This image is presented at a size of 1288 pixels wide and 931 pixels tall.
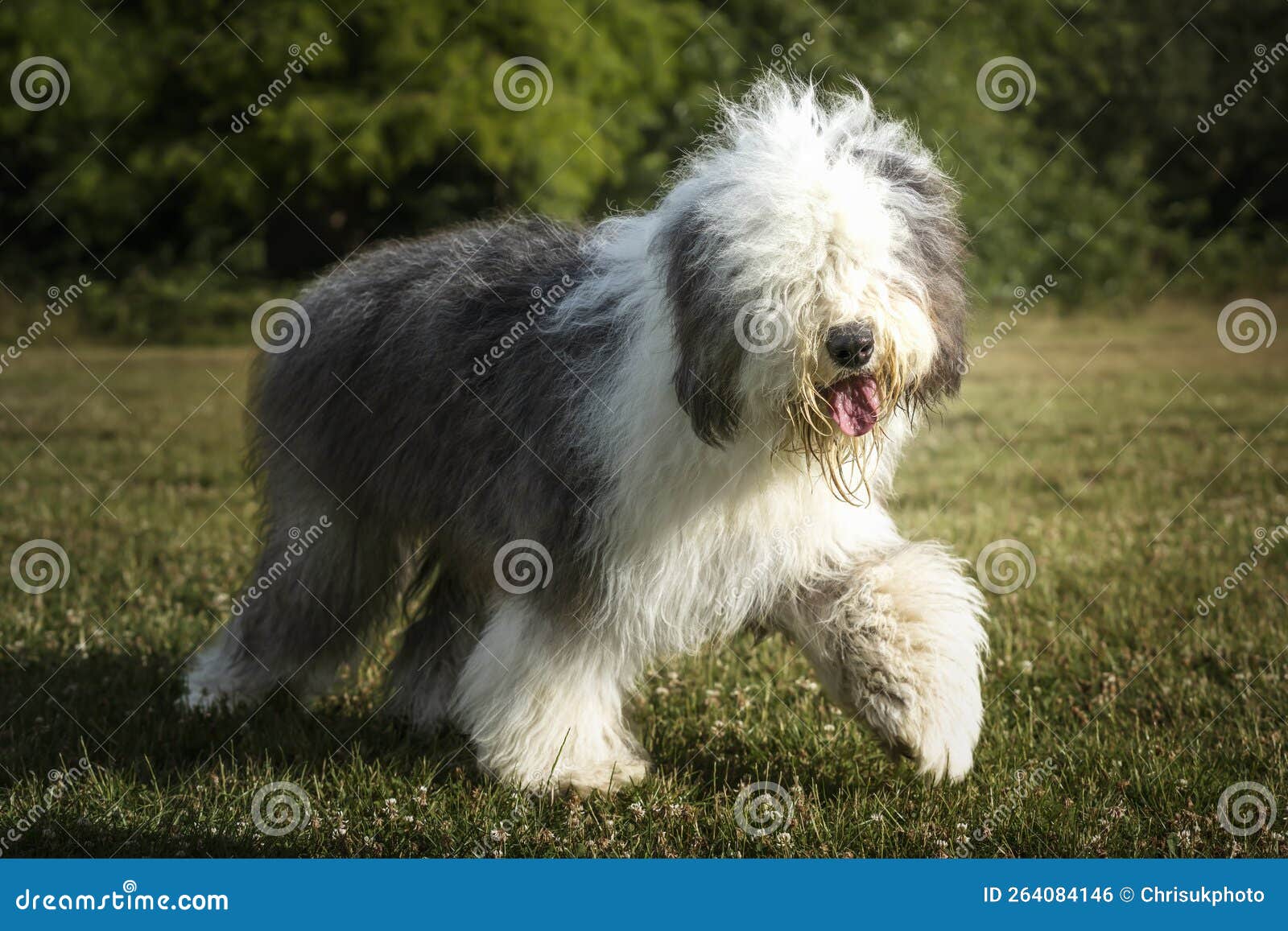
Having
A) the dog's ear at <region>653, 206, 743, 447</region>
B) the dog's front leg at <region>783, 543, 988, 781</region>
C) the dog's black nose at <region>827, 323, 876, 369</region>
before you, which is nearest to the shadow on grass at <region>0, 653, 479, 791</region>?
the dog's front leg at <region>783, 543, 988, 781</region>

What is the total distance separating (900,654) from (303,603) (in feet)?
6.57

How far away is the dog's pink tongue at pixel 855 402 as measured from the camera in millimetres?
3055

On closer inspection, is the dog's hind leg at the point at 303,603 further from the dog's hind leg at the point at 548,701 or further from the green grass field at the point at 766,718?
the dog's hind leg at the point at 548,701

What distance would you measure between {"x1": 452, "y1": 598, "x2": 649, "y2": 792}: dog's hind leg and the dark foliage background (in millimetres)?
10298

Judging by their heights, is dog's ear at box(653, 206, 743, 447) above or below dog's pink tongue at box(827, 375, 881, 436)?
below

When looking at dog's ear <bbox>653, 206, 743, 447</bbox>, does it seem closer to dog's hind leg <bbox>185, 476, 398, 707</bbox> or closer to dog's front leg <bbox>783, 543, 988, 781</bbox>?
dog's front leg <bbox>783, 543, 988, 781</bbox>

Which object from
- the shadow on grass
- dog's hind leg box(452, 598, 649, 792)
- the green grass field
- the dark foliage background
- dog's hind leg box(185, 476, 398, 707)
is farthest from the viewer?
the dark foliage background

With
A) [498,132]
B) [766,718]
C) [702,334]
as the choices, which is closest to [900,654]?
[766,718]

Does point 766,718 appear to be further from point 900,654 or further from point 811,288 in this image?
point 811,288

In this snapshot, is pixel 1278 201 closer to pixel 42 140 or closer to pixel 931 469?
pixel 931 469

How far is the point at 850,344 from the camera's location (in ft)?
9.63

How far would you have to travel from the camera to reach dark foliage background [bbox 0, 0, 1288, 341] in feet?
→ 46.7

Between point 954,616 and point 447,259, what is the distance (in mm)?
1855

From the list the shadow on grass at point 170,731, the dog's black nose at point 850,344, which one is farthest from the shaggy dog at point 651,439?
the shadow on grass at point 170,731
